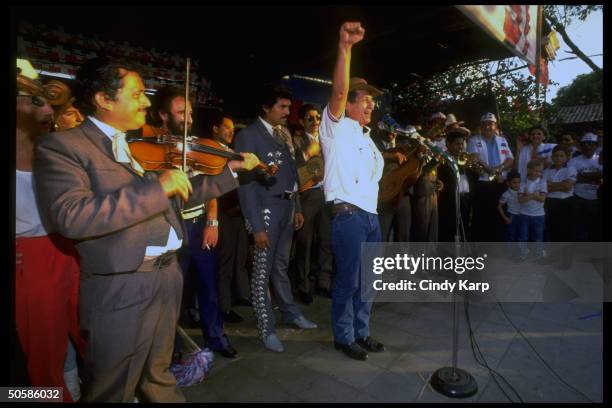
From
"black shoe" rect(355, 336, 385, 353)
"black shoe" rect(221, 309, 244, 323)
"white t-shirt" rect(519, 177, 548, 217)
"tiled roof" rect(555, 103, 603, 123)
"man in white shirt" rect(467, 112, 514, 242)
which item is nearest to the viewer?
"black shoe" rect(355, 336, 385, 353)

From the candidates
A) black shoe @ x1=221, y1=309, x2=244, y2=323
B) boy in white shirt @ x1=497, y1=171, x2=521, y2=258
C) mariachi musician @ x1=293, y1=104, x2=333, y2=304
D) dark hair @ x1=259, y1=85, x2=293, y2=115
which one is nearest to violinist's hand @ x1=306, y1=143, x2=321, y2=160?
mariachi musician @ x1=293, y1=104, x2=333, y2=304

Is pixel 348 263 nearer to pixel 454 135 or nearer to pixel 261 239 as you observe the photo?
pixel 261 239

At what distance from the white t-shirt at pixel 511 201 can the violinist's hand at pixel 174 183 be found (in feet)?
21.4

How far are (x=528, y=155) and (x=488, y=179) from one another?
143cm

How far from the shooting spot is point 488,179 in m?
6.40

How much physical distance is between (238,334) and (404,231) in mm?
2893

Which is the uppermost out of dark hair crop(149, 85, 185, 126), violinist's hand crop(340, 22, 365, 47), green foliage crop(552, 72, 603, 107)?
green foliage crop(552, 72, 603, 107)

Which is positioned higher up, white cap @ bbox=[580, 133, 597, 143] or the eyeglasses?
white cap @ bbox=[580, 133, 597, 143]

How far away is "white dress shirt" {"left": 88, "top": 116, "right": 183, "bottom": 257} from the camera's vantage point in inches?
72.0

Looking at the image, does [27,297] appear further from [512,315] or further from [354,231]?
[512,315]

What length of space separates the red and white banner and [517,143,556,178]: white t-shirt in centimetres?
408

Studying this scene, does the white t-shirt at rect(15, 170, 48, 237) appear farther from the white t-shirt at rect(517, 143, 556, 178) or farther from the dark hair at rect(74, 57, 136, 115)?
the white t-shirt at rect(517, 143, 556, 178)

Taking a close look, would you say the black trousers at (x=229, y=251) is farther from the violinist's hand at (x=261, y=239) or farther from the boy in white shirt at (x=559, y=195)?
the boy in white shirt at (x=559, y=195)

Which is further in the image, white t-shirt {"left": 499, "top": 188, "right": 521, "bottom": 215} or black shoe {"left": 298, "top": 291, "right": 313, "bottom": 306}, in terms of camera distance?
white t-shirt {"left": 499, "top": 188, "right": 521, "bottom": 215}
